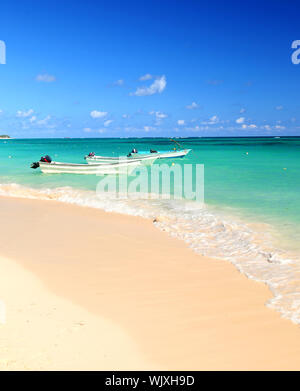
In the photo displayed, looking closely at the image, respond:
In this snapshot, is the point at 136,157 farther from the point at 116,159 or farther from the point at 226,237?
the point at 226,237

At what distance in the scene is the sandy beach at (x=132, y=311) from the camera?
12.8 feet

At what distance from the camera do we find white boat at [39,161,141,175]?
2644 centimetres

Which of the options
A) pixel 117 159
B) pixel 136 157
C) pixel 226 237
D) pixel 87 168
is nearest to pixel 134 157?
pixel 136 157

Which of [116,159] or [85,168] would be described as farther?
[116,159]

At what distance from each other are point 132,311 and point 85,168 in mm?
22308

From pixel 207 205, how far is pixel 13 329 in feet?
36.0

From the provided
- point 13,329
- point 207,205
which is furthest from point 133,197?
point 13,329

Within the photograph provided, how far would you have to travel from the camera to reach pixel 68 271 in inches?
262

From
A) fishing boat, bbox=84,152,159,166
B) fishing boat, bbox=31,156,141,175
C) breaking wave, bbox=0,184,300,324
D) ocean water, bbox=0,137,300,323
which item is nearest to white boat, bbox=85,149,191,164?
fishing boat, bbox=84,152,159,166

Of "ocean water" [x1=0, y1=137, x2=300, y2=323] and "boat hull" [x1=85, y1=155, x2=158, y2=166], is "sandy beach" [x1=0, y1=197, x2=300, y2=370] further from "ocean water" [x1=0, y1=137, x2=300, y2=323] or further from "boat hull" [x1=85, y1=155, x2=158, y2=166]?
"boat hull" [x1=85, y1=155, x2=158, y2=166]

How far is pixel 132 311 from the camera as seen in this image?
5062mm
